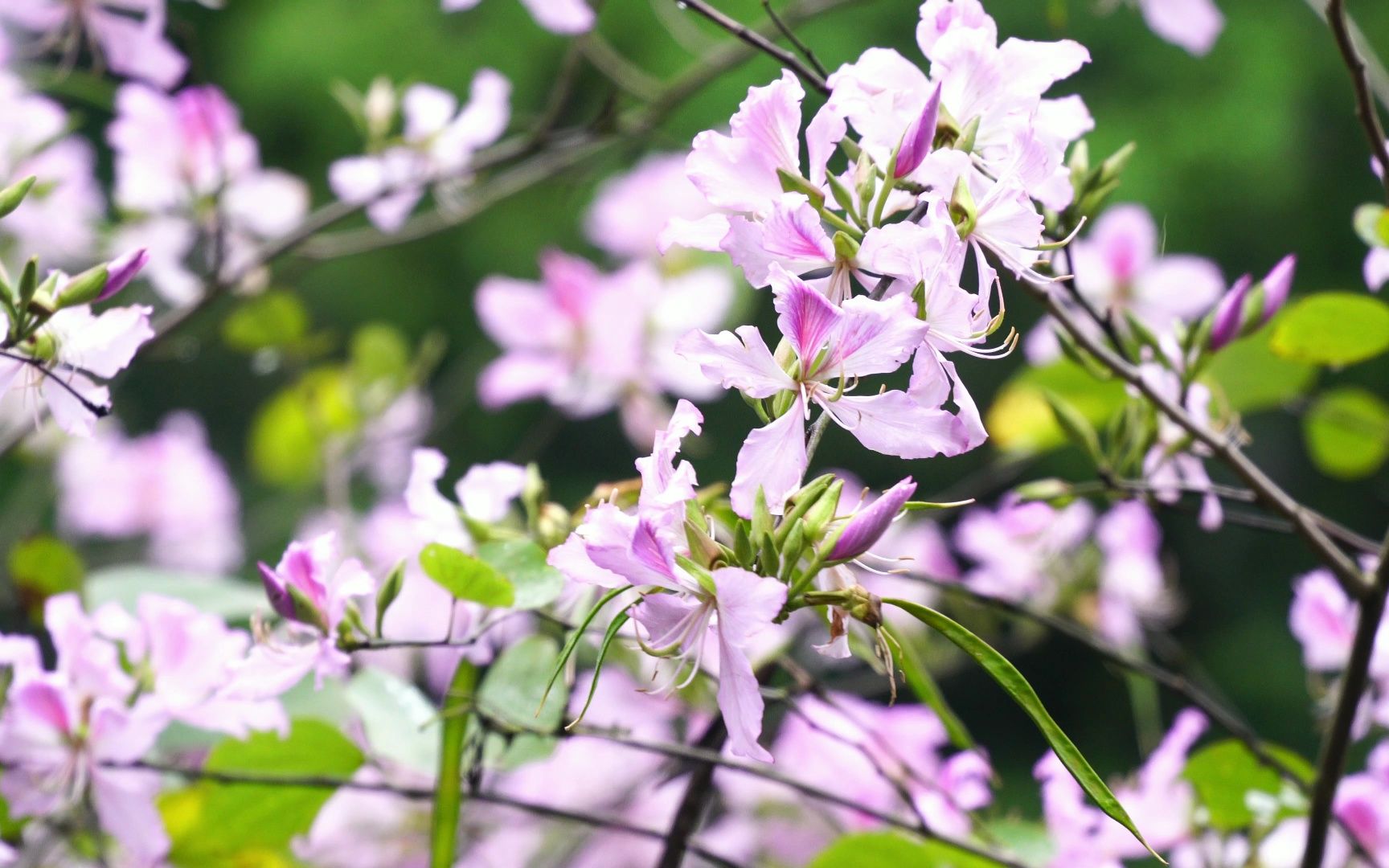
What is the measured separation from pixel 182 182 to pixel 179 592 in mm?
380

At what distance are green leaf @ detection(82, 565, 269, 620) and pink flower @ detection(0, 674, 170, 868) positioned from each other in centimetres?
8

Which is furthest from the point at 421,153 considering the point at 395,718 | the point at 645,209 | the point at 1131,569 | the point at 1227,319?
the point at 1131,569

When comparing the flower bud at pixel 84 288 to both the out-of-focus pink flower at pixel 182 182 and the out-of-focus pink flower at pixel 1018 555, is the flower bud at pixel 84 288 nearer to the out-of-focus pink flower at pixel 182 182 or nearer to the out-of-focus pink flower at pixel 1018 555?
the out-of-focus pink flower at pixel 182 182

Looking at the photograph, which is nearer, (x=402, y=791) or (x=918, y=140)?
(x=918, y=140)

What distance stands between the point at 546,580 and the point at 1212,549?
9.58 ft

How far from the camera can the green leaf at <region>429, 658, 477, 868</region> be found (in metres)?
0.42

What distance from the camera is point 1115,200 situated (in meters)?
2.43

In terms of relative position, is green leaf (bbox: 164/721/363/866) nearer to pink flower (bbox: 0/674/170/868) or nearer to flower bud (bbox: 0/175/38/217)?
pink flower (bbox: 0/674/170/868)

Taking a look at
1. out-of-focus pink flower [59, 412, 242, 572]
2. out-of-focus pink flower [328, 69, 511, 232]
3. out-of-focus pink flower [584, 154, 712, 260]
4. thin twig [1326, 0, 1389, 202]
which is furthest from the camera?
out-of-focus pink flower [59, 412, 242, 572]

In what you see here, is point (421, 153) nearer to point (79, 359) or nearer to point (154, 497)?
point (79, 359)

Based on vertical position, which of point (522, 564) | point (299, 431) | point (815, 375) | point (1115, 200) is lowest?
point (1115, 200)

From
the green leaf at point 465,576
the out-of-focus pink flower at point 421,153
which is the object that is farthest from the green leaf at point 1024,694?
the out-of-focus pink flower at point 421,153

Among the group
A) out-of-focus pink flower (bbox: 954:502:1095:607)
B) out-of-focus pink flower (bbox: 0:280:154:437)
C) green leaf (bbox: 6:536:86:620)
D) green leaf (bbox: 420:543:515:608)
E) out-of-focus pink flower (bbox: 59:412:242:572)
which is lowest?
out-of-focus pink flower (bbox: 59:412:242:572)

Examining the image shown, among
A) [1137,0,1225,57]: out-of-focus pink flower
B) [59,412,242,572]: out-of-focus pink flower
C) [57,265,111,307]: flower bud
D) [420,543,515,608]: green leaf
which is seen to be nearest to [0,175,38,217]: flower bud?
[57,265,111,307]: flower bud
